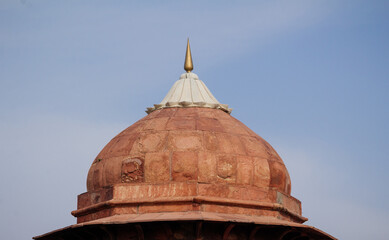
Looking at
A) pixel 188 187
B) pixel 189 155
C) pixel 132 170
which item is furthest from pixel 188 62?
pixel 188 187

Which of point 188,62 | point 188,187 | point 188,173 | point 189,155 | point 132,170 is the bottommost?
point 188,187

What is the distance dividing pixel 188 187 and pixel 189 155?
885 millimetres

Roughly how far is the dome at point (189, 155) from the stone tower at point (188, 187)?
1.0 inches

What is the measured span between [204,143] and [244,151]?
1114 mm

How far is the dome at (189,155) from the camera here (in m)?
25.3

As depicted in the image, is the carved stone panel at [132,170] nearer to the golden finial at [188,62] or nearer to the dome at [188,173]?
the dome at [188,173]

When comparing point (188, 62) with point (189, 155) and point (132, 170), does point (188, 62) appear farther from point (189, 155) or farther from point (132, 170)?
point (132, 170)

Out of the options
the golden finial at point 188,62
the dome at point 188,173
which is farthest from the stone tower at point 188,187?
the golden finial at point 188,62

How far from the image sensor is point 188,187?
2495cm

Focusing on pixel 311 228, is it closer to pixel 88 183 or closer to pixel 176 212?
pixel 176 212

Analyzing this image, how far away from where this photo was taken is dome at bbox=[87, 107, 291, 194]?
83.0 ft

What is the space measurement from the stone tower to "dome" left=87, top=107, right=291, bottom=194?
0.08 feet

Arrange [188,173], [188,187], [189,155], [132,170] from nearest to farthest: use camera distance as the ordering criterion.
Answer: [188,187] → [188,173] → [189,155] → [132,170]

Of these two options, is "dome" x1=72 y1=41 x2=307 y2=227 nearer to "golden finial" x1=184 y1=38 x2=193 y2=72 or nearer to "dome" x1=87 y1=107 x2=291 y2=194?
"dome" x1=87 y1=107 x2=291 y2=194
